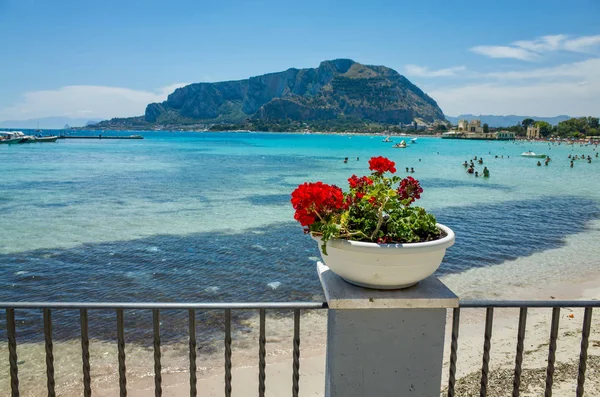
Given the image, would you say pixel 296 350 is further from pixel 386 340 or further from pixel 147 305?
pixel 147 305

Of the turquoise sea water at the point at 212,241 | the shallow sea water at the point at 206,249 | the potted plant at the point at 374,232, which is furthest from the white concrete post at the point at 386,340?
the turquoise sea water at the point at 212,241

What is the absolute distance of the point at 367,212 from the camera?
2775mm

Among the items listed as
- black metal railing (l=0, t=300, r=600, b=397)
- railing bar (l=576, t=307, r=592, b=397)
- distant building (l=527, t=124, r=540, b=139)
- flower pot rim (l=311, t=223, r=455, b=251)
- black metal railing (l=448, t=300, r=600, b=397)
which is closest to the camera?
flower pot rim (l=311, t=223, r=455, b=251)

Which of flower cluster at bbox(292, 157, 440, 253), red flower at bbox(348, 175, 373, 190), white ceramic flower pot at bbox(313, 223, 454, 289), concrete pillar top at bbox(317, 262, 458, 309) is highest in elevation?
red flower at bbox(348, 175, 373, 190)

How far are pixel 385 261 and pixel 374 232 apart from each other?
0.85 ft

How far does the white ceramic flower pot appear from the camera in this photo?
240 centimetres

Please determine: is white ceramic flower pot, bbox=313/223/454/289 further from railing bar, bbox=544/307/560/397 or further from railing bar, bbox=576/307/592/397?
railing bar, bbox=576/307/592/397

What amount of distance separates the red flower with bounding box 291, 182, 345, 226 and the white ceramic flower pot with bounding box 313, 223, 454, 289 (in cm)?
14

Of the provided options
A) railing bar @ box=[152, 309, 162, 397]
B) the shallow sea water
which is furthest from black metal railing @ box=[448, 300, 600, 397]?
the shallow sea water

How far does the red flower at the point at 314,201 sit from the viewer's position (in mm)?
2518

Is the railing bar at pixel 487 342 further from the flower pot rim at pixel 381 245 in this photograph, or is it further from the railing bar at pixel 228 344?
the railing bar at pixel 228 344

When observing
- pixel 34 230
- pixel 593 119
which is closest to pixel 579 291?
pixel 34 230

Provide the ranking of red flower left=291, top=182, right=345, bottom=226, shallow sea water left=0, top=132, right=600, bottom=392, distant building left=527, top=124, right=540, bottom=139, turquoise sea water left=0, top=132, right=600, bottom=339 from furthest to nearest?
distant building left=527, top=124, right=540, bottom=139
turquoise sea water left=0, top=132, right=600, bottom=339
shallow sea water left=0, top=132, right=600, bottom=392
red flower left=291, top=182, right=345, bottom=226

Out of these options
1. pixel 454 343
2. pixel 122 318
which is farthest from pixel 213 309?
pixel 454 343
